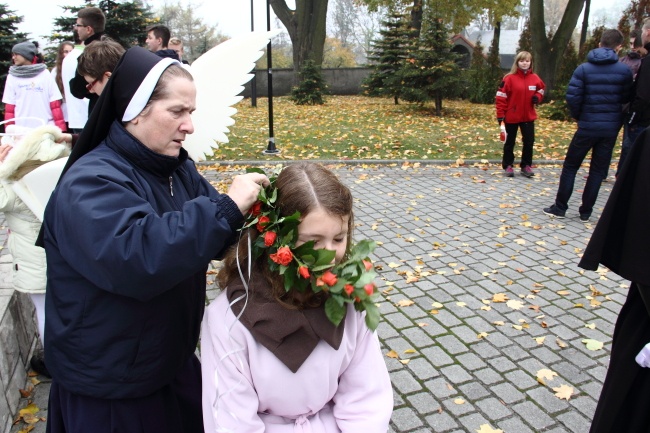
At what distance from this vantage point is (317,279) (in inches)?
63.4

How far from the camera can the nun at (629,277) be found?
220cm

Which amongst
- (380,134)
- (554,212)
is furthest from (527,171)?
(380,134)

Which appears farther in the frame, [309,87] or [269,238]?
[309,87]

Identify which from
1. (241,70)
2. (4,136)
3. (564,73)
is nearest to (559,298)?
(241,70)

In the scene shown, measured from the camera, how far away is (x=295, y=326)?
169 centimetres

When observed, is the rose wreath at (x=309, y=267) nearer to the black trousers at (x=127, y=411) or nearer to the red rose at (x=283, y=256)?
the red rose at (x=283, y=256)

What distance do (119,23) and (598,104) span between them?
14788 millimetres

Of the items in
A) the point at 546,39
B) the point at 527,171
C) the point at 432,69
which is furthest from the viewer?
the point at 546,39

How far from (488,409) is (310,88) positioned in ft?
59.6

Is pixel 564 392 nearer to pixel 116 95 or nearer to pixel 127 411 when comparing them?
pixel 127 411

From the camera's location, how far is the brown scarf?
1685 mm

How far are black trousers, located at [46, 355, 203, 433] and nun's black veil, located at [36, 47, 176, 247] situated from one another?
0.77 m

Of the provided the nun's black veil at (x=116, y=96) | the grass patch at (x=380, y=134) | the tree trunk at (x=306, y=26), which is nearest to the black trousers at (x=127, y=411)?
the nun's black veil at (x=116, y=96)

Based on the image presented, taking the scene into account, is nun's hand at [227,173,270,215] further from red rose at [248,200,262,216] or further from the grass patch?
the grass patch
